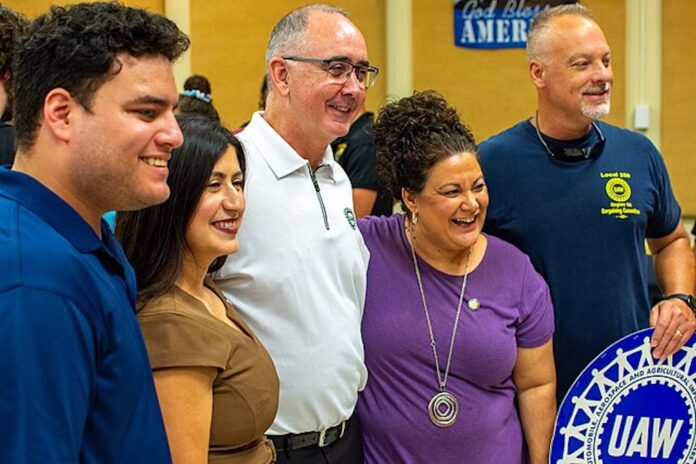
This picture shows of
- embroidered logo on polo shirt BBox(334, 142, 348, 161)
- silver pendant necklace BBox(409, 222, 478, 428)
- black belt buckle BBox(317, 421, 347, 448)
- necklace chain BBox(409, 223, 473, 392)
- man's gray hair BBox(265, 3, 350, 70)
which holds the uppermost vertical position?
man's gray hair BBox(265, 3, 350, 70)

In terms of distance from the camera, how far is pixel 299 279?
6.52ft

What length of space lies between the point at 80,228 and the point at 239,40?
15.4ft

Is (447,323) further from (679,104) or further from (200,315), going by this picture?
(679,104)

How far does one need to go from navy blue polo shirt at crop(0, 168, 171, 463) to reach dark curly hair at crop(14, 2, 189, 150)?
0.10 metres

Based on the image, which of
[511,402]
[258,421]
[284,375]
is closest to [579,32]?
[511,402]

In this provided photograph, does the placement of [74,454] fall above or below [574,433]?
above

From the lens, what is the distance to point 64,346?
1.11m

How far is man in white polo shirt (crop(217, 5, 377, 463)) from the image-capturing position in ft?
6.48

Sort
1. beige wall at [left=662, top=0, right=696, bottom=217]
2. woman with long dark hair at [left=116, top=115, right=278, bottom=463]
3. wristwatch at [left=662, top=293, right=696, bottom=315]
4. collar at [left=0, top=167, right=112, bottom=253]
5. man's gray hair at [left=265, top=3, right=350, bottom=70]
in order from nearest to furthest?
collar at [left=0, top=167, right=112, bottom=253] → woman with long dark hair at [left=116, top=115, right=278, bottom=463] → man's gray hair at [left=265, top=3, right=350, bottom=70] → wristwatch at [left=662, top=293, right=696, bottom=315] → beige wall at [left=662, top=0, right=696, bottom=217]

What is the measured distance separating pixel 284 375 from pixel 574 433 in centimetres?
75

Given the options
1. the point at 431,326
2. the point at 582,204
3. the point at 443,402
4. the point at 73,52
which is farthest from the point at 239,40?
the point at 73,52

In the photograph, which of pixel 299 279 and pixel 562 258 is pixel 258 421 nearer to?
pixel 299 279

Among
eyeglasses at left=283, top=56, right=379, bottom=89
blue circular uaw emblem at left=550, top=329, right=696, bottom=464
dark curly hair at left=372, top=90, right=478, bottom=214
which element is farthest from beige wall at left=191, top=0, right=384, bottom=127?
blue circular uaw emblem at left=550, top=329, right=696, bottom=464

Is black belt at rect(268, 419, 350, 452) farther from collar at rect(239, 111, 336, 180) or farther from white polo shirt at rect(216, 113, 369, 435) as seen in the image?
collar at rect(239, 111, 336, 180)
